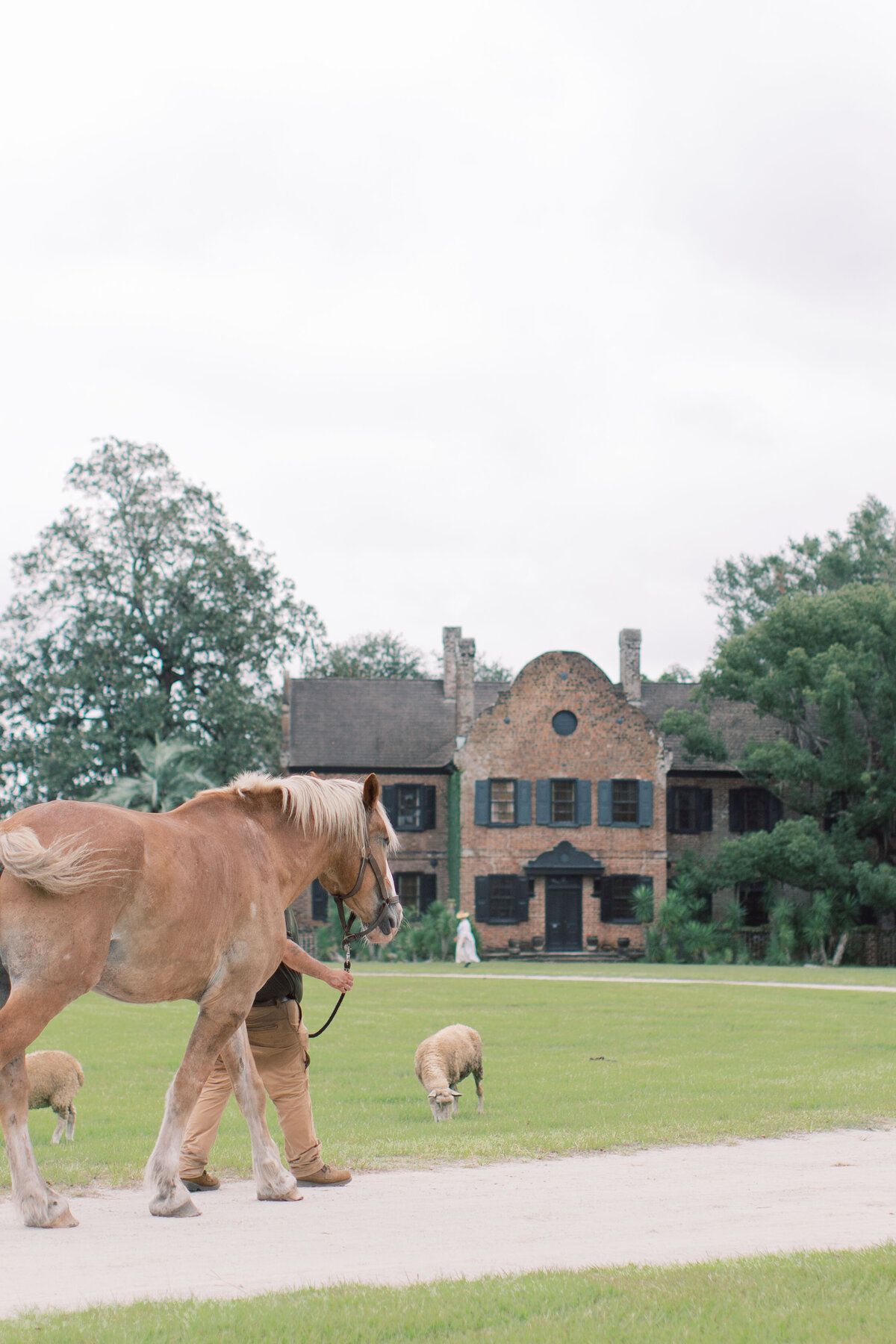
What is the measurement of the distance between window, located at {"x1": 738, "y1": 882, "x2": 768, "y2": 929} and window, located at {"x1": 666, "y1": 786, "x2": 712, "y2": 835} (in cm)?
257

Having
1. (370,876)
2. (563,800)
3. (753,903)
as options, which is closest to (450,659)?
(563,800)

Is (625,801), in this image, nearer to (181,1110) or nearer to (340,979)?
(340,979)

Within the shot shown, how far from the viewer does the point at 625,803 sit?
45.9 m

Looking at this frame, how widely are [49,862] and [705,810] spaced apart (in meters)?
43.2

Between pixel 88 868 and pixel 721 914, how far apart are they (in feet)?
141

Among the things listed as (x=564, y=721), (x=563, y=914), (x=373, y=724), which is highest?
(x=373, y=724)

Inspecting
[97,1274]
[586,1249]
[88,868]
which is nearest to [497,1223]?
[586,1249]

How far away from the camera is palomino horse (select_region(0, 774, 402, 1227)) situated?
6.07 meters

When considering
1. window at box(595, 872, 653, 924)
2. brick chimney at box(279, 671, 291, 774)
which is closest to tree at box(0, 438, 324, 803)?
brick chimney at box(279, 671, 291, 774)

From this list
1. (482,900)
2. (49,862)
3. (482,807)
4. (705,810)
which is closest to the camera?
(49,862)

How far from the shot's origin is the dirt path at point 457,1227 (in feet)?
17.9

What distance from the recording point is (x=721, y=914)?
155ft

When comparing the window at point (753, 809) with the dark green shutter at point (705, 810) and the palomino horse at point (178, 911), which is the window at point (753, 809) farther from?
the palomino horse at point (178, 911)

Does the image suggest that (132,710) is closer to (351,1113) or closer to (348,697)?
(348,697)
